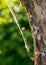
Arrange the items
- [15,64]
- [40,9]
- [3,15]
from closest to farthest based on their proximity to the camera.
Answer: [40,9], [15,64], [3,15]

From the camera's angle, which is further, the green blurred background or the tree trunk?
the green blurred background

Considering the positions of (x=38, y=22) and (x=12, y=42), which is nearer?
(x=38, y=22)

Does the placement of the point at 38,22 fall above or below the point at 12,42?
above

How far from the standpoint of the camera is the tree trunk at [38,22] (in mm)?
1102

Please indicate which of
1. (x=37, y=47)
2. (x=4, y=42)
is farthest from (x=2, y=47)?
(x=37, y=47)

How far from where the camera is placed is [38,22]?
3.71 feet

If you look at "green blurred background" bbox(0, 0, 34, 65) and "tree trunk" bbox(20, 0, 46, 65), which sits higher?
"tree trunk" bbox(20, 0, 46, 65)

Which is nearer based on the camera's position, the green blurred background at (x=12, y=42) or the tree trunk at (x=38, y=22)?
the tree trunk at (x=38, y=22)

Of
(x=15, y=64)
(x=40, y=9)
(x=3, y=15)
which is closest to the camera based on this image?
(x=40, y=9)

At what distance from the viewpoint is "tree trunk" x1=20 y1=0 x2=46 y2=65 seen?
1102 millimetres

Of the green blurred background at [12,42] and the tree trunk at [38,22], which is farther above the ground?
the tree trunk at [38,22]

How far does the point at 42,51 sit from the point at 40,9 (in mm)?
193

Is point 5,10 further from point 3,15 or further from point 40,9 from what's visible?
point 40,9

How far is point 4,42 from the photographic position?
131 inches
